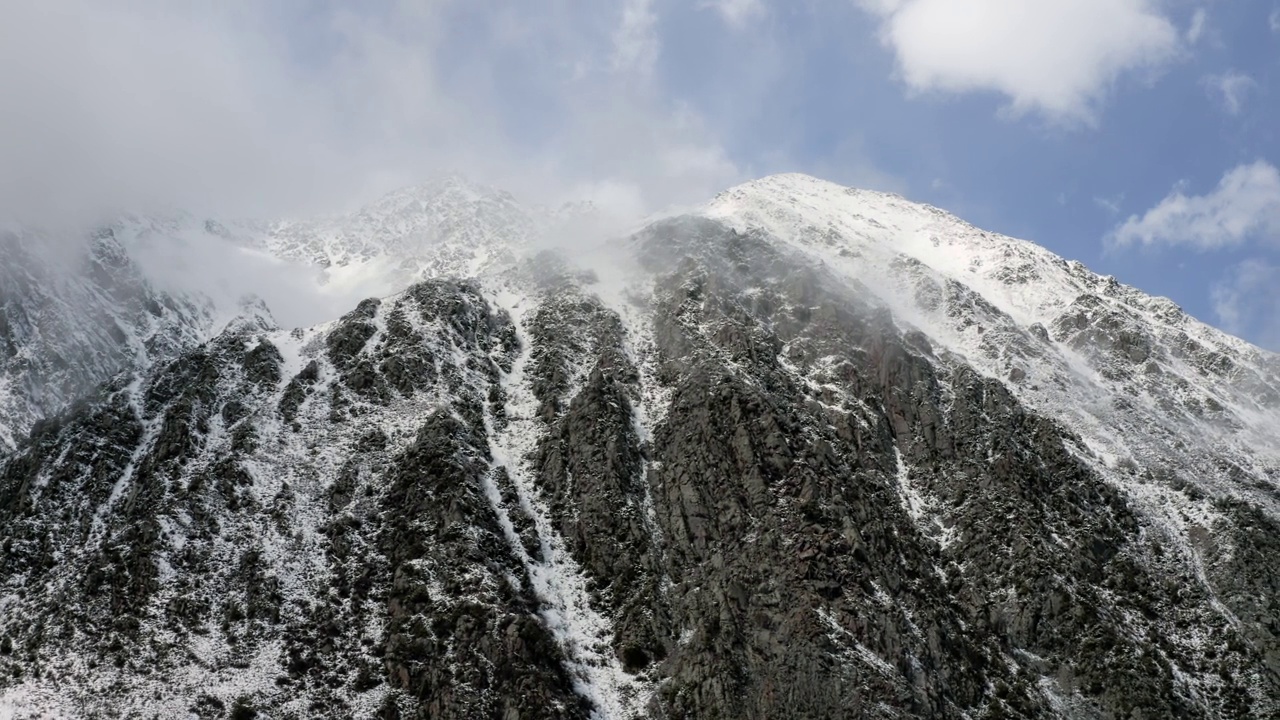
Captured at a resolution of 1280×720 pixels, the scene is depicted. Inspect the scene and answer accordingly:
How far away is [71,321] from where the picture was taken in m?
103

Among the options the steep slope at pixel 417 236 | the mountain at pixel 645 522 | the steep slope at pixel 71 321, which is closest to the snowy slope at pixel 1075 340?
the mountain at pixel 645 522

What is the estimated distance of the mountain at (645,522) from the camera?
154 feet

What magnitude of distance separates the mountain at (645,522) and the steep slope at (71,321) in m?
25.4

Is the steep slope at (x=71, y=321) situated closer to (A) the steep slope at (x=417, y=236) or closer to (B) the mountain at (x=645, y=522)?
(B) the mountain at (x=645, y=522)

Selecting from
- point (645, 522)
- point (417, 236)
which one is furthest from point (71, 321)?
point (645, 522)

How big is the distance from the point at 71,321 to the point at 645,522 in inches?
3458

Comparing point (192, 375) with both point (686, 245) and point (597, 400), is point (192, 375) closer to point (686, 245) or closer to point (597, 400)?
point (597, 400)

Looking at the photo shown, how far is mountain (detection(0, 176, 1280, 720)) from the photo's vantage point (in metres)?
46.9

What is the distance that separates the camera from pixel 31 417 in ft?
276

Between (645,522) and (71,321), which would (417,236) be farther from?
(645,522)

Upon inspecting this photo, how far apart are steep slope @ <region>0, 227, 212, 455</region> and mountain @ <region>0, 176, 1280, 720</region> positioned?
2542 centimetres

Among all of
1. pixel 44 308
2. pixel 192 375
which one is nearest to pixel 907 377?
pixel 192 375

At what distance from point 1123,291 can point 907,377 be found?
211ft

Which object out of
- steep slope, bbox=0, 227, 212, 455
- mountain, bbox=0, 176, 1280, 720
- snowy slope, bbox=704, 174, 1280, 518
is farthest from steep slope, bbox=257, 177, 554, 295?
mountain, bbox=0, 176, 1280, 720
